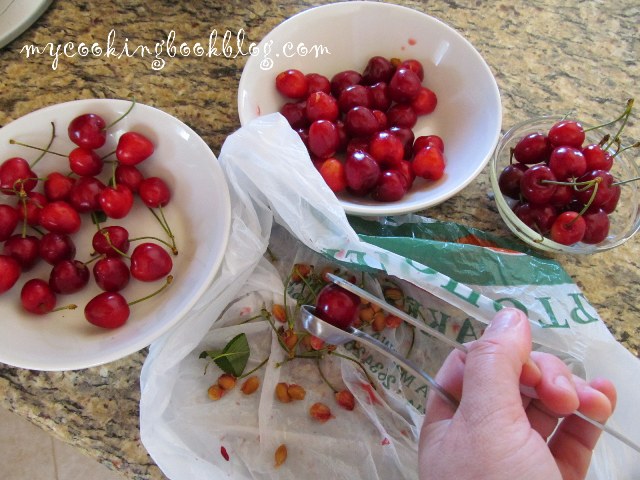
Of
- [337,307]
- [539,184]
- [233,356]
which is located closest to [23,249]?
[233,356]

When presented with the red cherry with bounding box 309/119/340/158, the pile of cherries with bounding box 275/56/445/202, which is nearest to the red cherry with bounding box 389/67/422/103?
the pile of cherries with bounding box 275/56/445/202

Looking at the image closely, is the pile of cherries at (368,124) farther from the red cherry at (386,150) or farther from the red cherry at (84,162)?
the red cherry at (84,162)

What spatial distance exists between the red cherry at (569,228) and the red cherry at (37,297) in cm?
62

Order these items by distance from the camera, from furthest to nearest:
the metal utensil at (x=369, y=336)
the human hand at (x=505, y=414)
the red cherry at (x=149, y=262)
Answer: the red cherry at (x=149, y=262) → the metal utensil at (x=369, y=336) → the human hand at (x=505, y=414)

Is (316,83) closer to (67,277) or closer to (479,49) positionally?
→ (479,49)

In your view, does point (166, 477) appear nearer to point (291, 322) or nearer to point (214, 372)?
point (214, 372)

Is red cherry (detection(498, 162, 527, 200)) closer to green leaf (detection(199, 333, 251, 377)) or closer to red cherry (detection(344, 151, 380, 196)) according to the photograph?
red cherry (detection(344, 151, 380, 196))

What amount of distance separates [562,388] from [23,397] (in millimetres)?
599

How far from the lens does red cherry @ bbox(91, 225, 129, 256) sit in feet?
2.15

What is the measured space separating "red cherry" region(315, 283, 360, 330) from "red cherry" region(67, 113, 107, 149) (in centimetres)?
36

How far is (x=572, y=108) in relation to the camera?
0.81 meters

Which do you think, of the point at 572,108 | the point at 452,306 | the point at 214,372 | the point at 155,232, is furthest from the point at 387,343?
the point at 572,108

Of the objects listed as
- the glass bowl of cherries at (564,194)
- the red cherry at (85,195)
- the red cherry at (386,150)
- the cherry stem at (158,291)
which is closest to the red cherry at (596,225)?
the glass bowl of cherries at (564,194)

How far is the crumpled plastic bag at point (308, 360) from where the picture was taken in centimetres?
57
